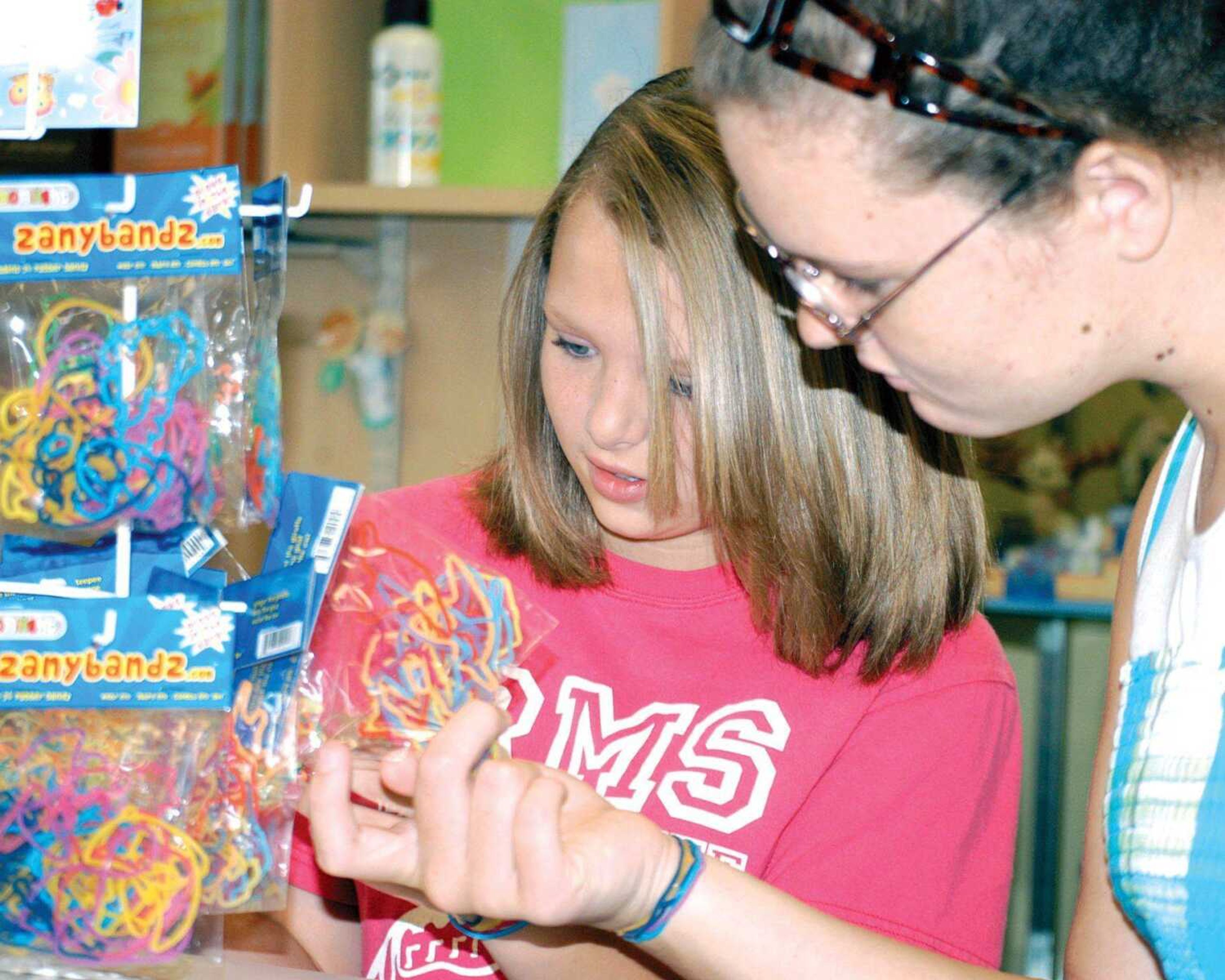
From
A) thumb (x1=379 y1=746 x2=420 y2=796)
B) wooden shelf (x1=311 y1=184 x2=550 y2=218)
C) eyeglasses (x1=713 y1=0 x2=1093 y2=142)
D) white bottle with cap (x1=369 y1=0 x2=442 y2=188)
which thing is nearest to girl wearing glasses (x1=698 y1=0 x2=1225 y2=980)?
eyeglasses (x1=713 y1=0 x2=1093 y2=142)

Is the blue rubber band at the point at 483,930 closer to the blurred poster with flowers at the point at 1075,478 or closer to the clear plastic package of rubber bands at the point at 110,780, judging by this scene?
the clear plastic package of rubber bands at the point at 110,780

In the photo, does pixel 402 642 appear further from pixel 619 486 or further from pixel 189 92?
pixel 189 92

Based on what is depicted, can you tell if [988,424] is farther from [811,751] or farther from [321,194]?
[321,194]

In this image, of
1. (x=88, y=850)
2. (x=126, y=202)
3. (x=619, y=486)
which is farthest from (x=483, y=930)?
(x=126, y=202)

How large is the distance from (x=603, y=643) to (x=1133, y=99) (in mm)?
644

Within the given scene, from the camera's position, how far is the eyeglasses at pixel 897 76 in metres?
0.67

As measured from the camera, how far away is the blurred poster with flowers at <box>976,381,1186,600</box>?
2246mm

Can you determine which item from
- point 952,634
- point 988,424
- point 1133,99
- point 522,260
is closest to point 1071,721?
point 952,634

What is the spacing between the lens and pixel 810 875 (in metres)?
1.03

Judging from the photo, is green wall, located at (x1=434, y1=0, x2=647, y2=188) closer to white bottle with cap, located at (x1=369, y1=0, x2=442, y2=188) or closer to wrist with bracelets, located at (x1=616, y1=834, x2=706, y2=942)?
white bottle with cap, located at (x1=369, y1=0, x2=442, y2=188)

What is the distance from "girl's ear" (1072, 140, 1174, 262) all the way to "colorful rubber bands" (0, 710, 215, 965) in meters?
0.57

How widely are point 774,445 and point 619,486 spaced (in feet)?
0.41

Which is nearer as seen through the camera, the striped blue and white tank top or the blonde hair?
the striped blue and white tank top

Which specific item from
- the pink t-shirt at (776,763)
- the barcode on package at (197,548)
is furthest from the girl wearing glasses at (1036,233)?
the barcode on package at (197,548)
